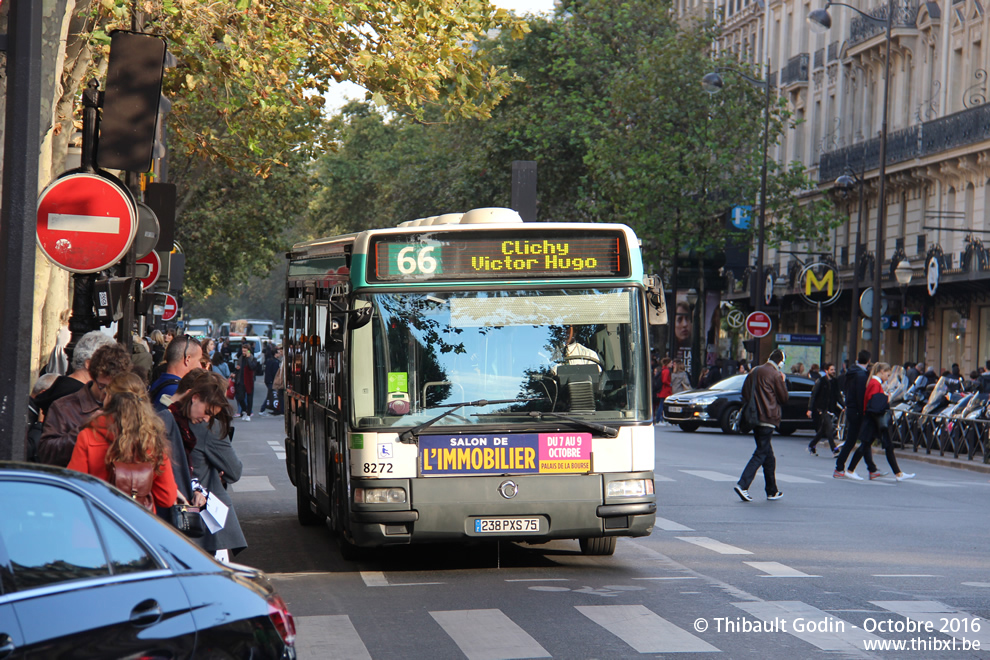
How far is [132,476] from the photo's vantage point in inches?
284

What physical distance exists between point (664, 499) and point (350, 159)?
52.3 metres

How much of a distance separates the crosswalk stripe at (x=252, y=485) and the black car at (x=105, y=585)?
1297 cm

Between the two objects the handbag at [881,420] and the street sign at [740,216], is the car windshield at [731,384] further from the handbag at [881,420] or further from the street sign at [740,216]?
the street sign at [740,216]

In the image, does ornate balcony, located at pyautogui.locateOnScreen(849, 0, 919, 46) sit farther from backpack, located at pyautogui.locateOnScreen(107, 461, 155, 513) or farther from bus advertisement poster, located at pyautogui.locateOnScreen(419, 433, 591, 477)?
backpack, located at pyautogui.locateOnScreen(107, 461, 155, 513)

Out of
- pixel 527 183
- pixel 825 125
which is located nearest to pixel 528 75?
pixel 825 125

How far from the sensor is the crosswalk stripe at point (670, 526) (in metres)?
14.0

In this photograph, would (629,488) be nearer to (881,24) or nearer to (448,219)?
(448,219)

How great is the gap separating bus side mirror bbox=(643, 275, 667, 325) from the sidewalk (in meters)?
15.1

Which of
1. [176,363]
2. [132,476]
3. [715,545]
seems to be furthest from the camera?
[715,545]

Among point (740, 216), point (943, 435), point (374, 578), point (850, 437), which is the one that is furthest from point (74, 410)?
point (740, 216)

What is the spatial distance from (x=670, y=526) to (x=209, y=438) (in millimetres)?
6484

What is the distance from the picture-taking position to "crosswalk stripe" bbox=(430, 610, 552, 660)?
25.6 ft

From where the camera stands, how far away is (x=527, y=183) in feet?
85.6

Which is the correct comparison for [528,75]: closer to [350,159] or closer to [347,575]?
[350,159]
